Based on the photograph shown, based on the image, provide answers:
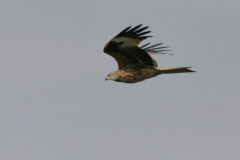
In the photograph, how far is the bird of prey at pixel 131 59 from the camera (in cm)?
1349

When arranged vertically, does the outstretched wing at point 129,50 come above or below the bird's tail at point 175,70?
above

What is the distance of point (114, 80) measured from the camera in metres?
15.0

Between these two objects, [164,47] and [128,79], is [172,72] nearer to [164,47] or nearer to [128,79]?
[128,79]

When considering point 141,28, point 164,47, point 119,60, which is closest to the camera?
point 141,28

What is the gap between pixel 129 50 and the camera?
46.2ft

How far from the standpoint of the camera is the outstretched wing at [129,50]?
44.1ft

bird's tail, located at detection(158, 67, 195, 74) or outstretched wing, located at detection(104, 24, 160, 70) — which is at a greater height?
outstretched wing, located at detection(104, 24, 160, 70)

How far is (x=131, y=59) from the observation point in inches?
568

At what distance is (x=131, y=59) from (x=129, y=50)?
42 centimetres

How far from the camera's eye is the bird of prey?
13.5 m

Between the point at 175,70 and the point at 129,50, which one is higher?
the point at 129,50

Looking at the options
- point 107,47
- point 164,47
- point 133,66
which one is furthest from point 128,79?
point 164,47

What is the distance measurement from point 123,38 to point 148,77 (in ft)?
5.59

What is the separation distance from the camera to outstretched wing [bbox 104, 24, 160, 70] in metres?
13.4
